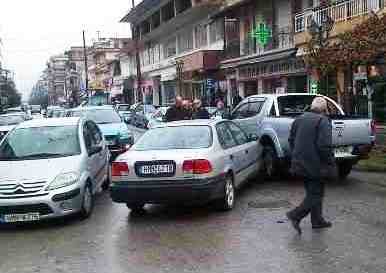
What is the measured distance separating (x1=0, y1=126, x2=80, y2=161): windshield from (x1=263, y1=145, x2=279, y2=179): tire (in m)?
4.00

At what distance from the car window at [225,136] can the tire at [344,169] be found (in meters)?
2.93

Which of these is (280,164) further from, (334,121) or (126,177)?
(126,177)

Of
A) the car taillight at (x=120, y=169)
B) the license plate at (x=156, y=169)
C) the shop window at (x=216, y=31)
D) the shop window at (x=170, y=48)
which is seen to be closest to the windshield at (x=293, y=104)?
the license plate at (x=156, y=169)

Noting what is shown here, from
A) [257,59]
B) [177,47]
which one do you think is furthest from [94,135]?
[177,47]

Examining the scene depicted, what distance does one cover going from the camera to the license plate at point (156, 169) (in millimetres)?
8414

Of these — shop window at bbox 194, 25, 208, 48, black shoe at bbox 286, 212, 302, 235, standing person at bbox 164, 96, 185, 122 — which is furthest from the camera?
shop window at bbox 194, 25, 208, 48

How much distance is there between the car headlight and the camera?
8469 millimetres

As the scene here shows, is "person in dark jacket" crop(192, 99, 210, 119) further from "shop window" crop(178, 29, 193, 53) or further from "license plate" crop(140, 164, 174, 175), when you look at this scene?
"shop window" crop(178, 29, 193, 53)

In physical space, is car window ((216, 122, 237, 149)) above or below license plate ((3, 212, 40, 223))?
above

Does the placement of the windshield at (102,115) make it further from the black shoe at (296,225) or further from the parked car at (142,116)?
the parked car at (142,116)

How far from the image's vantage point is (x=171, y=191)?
837 cm

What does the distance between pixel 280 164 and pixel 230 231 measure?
4.05m

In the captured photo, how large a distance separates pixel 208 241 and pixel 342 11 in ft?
56.4

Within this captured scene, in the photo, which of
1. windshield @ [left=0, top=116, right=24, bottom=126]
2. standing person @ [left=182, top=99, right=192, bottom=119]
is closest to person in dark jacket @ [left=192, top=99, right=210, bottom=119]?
standing person @ [left=182, top=99, right=192, bottom=119]
